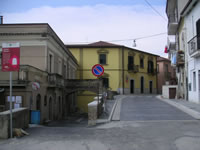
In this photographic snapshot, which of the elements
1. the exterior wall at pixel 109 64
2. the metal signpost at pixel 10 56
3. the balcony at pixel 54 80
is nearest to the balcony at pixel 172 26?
the exterior wall at pixel 109 64

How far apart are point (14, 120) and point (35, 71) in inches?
320

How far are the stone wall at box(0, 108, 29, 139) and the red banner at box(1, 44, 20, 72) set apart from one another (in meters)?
1.53

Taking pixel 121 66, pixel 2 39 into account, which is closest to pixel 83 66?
pixel 121 66

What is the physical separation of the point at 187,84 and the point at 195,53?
495 cm

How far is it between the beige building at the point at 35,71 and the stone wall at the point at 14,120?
18.0 ft

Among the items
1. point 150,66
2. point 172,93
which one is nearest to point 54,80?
point 172,93

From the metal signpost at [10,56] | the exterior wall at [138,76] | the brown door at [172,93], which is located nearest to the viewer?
the metal signpost at [10,56]

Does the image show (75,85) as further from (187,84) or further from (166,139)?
(166,139)

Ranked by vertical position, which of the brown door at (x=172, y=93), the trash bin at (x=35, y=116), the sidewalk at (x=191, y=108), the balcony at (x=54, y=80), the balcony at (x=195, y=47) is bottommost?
the trash bin at (x=35, y=116)

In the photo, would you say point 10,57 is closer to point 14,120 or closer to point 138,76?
point 14,120

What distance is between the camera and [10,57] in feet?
25.6

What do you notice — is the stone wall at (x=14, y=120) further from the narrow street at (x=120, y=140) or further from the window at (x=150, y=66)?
the window at (x=150, y=66)

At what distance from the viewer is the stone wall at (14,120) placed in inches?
290

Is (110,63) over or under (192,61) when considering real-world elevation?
over
